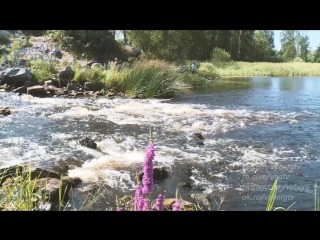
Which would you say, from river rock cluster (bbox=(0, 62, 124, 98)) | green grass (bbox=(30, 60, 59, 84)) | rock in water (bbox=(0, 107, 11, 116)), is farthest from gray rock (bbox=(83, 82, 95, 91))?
rock in water (bbox=(0, 107, 11, 116))

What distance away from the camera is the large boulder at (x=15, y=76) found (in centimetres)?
980

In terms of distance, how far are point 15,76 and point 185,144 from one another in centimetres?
687

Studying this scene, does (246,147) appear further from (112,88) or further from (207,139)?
(112,88)

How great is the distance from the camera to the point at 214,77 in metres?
15.9

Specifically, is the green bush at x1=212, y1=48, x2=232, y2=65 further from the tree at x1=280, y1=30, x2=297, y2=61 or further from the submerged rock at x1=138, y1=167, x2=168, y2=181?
the submerged rock at x1=138, y1=167, x2=168, y2=181

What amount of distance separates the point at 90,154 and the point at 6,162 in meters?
0.95

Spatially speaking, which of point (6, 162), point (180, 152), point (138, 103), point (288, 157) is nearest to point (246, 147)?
point (288, 157)

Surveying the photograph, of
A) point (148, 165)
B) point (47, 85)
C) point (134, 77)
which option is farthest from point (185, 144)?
point (47, 85)

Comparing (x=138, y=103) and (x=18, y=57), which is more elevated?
(x=18, y=57)

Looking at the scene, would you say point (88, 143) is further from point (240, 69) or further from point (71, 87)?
point (240, 69)

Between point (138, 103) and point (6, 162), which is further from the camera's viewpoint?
point (138, 103)

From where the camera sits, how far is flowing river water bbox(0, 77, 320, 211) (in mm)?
3373

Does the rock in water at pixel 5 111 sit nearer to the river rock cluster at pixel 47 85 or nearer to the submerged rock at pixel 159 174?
the river rock cluster at pixel 47 85

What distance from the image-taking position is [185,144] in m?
4.80
